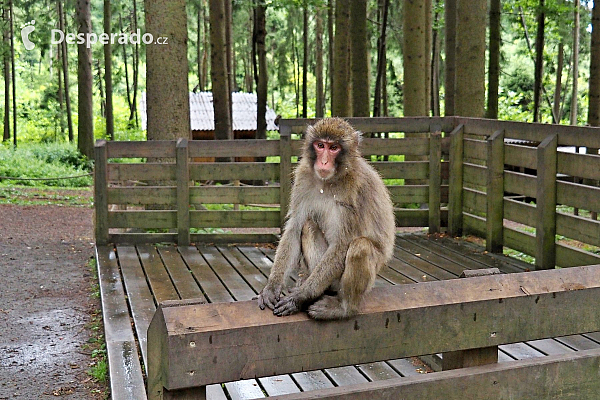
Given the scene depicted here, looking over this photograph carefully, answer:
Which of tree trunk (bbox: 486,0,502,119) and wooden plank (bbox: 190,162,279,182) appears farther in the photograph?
tree trunk (bbox: 486,0,502,119)

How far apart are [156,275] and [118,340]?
6.28 feet

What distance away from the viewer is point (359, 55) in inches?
535

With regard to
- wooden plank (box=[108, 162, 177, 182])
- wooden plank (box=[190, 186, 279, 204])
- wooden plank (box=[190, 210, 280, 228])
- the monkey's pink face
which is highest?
the monkey's pink face

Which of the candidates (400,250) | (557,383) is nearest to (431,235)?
(400,250)

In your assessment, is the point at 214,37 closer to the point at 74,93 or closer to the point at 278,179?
the point at 278,179

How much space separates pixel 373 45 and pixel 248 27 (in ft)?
29.2

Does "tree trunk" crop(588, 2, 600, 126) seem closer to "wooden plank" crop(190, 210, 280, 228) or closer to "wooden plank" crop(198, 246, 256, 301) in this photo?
"wooden plank" crop(190, 210, 280, 228)

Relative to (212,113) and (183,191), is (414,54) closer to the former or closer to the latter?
(183,191)

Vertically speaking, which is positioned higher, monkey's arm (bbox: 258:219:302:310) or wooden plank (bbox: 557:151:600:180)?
wooden plank (bbox: 557:151:600:180)

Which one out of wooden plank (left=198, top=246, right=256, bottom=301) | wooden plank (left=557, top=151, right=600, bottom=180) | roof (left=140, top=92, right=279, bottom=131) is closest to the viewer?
wooden plank (left=557, top=151, right=600, bottom=180)

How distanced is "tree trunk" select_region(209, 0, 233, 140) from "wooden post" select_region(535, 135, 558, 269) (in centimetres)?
1037

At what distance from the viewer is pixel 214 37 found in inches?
624

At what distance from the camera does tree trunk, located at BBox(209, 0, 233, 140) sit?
15860 millimetres

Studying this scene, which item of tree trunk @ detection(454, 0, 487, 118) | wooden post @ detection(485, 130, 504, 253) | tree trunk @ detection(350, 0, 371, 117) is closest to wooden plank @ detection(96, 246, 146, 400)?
wooden post @ detection(485, 130, 504, 253)
